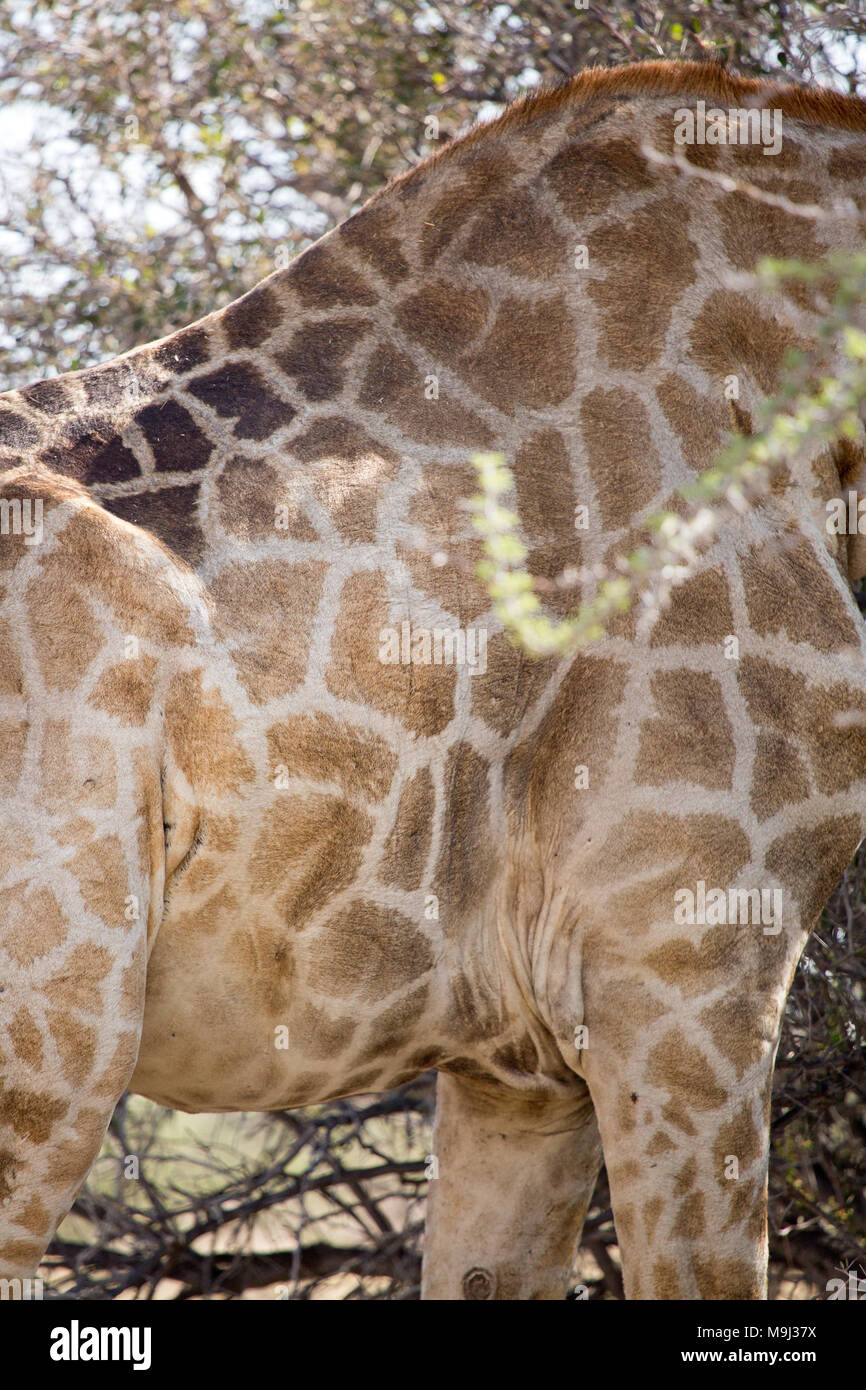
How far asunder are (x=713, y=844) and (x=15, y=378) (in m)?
3.61

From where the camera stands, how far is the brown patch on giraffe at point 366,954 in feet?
8.80

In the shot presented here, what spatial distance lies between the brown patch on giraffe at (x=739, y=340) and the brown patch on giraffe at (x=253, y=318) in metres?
0.90

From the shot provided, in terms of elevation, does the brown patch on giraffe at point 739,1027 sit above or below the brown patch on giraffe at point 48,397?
below

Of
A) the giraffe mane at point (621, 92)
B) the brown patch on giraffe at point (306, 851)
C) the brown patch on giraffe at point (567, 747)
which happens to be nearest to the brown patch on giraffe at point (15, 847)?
the brown patch on giraffe at point (306, 851)

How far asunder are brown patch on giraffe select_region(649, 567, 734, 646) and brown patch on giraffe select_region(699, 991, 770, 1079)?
0.72 metres

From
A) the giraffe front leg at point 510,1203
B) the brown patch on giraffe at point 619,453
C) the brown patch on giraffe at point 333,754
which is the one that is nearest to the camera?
the brown patch on giraffe at point 333,754

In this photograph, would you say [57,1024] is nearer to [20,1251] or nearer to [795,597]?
[20,1251]

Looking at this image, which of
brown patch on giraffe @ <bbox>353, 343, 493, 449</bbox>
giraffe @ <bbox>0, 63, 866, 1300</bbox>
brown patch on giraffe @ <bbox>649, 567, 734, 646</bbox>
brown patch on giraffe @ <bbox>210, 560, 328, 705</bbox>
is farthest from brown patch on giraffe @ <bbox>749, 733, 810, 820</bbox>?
brown patch on giraffe @ <bbox>210, 560, 328, 705</bbox>

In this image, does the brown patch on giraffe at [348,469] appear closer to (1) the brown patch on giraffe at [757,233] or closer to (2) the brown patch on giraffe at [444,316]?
(2) the brown patch on giraffe at [444,316]

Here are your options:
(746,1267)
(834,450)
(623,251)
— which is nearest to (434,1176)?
(746,1267)

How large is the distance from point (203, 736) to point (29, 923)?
43cm

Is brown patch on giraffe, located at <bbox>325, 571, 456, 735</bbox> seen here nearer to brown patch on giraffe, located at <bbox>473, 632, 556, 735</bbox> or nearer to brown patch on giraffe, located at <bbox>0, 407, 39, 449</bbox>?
brown patch on giraffe, located at <bbox>473, 632, 556, 735</bbox>

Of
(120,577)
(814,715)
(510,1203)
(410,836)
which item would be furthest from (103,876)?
(510,1203)
